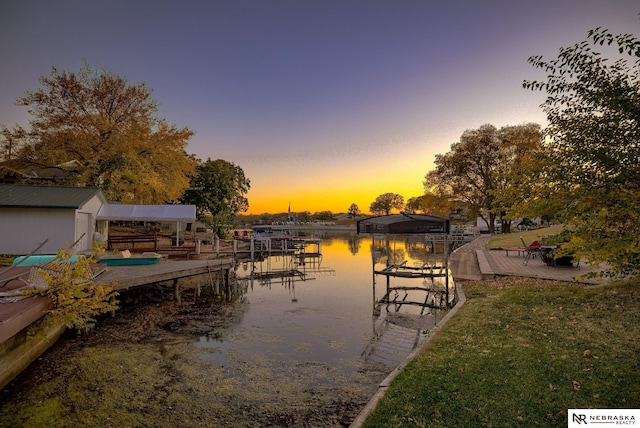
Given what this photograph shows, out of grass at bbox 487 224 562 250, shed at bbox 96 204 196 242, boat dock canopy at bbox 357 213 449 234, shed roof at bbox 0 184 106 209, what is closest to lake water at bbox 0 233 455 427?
boat dock canopy at bbox 357 213 449 234

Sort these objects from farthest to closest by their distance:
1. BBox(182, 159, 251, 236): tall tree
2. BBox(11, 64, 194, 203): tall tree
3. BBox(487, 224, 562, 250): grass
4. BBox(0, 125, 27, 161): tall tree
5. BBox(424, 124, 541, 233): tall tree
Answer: BBox(182, 159, 251, 236): tall tree, BBox(424, 124, 541, 233): tall tree, BBox(487, 224, 562, 250): grass, BBox(11, 64, 194, 203): tall tree, BBox(0, 125, 27, 161): tall tree

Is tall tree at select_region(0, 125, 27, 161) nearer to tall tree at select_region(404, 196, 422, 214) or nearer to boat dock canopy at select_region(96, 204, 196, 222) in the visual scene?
boat dock canopy at select_region(96, 204, 196, 222)

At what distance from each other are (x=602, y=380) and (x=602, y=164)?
139 inches

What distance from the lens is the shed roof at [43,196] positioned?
1739 centimetres

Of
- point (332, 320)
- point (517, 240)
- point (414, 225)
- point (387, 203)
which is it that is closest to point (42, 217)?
point (332, 320)

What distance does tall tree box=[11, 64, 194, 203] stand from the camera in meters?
24.8

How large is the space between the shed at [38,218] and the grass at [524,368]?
17.9 metres

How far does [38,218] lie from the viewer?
58.5ft

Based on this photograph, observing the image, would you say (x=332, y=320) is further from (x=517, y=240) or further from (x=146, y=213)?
(x=517, y=240)

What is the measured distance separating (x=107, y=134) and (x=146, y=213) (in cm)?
784

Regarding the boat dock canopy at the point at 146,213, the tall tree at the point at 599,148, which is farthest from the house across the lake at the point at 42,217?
the tall tree at the point at 599,148

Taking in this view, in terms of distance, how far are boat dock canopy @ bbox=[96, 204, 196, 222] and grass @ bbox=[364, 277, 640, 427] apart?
2060 centimetres

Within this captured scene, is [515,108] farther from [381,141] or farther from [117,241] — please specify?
[117,241]

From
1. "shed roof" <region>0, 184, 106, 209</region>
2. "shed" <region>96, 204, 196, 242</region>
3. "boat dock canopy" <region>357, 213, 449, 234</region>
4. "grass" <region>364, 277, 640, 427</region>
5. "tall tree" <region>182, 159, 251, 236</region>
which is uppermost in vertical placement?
"tall tree" <region>182, 159, 251, 236</region>
